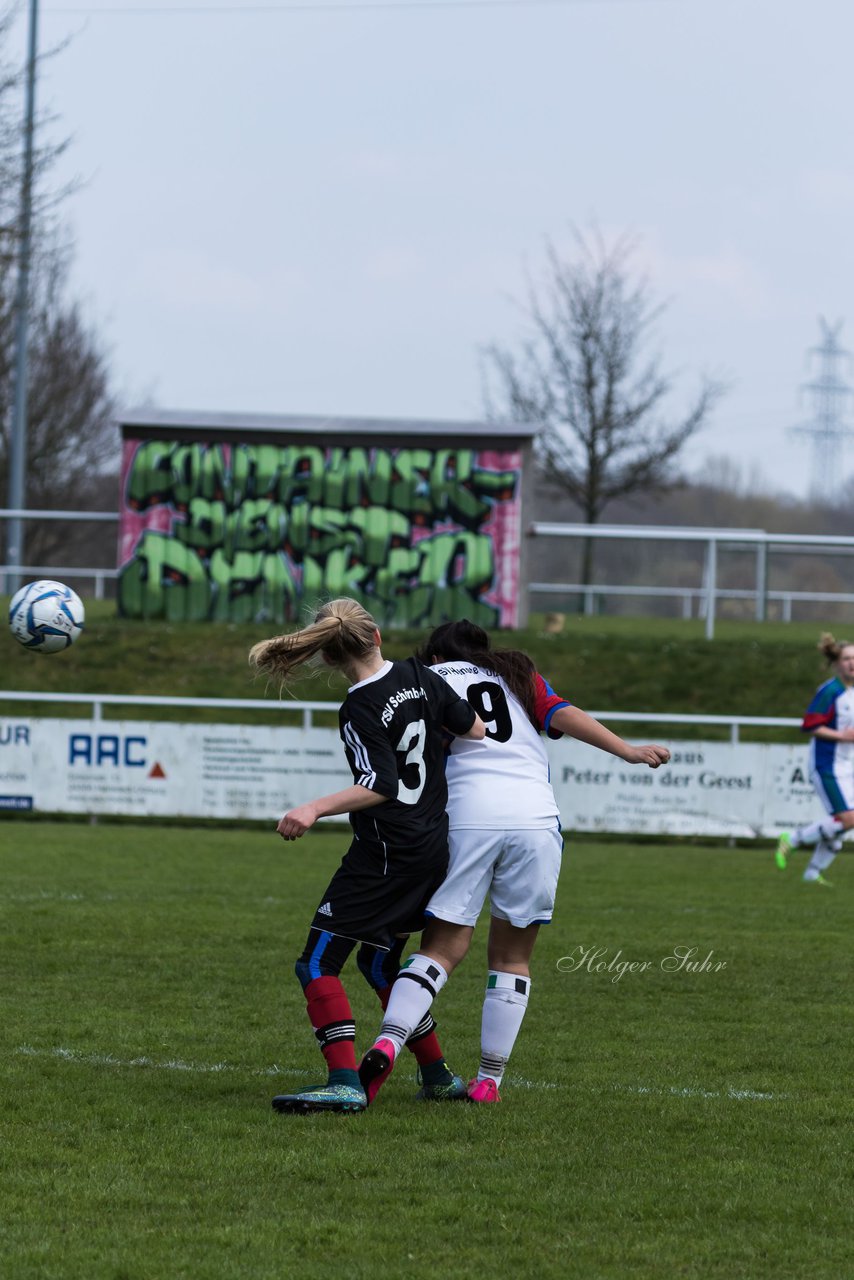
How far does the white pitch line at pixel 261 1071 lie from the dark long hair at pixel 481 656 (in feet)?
4.70

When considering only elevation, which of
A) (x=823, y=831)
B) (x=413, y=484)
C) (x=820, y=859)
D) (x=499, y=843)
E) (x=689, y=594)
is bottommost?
(x=820, y=859)

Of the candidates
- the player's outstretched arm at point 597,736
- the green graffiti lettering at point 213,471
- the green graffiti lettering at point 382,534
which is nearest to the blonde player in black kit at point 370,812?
the player's outstretched arm at point 597,736

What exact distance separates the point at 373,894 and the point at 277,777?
1087cm

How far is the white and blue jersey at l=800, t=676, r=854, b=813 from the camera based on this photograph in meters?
13.1

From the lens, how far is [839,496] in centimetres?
7812

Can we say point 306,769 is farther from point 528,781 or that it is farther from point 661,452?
point 661,452

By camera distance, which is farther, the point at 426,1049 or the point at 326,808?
the point at 426,1049

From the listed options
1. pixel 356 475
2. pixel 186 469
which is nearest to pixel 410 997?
pixel 356 475

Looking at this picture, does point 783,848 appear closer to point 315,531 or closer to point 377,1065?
point 377,1065

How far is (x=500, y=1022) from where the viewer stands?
229 inches

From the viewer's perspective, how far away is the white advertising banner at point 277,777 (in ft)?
52.9

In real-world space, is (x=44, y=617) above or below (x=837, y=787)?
above

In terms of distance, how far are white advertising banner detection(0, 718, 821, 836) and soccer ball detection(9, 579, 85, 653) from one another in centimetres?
731

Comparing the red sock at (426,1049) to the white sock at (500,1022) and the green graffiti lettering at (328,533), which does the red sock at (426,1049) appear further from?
the green graffiti lettering at (328,533)
